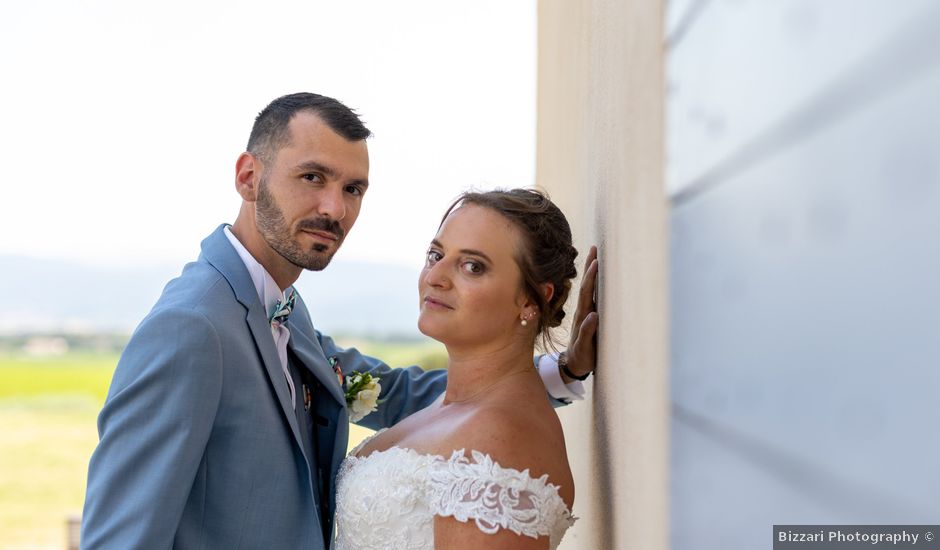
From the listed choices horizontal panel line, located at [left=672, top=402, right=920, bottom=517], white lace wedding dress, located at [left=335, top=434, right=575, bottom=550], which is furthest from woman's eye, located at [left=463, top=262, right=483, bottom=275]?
horizontal panel line, located at [left=672, top=402, right=920, bottom=517]

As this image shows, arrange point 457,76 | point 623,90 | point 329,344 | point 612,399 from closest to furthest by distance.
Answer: point 623,90, point 612,399, point 329,344, point 457,76

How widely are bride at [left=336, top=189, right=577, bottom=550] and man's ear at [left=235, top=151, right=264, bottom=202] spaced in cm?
49

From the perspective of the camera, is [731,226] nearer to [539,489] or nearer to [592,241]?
[539,489]

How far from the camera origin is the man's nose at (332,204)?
7.80ft

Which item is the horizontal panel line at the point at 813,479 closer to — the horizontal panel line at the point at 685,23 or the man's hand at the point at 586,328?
the horizontal panel line at the point at 685,23

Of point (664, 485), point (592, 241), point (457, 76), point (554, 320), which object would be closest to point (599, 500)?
point (554, 320)

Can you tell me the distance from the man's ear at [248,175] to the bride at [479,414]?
49cm

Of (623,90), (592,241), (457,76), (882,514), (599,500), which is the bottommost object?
(599,500)

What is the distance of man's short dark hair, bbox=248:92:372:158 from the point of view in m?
2.42

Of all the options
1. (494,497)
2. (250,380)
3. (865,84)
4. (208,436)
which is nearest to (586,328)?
(494,497)

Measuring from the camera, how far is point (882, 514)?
1.96 feet

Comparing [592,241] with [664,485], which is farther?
[592,241]

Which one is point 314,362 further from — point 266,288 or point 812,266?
point 812,266

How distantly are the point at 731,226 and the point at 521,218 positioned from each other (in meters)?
1.31
